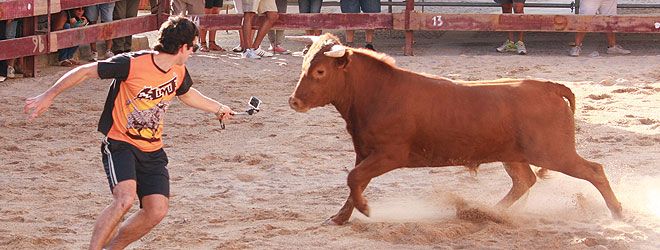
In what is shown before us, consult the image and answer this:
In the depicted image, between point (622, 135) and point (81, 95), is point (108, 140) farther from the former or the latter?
point (81, 95)

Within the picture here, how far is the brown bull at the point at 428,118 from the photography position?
7.75 m

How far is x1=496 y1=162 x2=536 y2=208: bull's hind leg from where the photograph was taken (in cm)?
828

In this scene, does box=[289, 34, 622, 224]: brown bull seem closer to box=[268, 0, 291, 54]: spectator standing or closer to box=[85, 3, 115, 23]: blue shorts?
box=[85, 3, 115, 23]: blue shorts

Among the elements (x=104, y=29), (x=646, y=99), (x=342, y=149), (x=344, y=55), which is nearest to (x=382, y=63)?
(x=344, y=55)

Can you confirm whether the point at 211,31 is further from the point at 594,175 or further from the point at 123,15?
the point at 594,175

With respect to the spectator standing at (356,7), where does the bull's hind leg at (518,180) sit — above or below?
below

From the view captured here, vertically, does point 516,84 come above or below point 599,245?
above

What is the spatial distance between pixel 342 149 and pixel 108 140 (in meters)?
4.21

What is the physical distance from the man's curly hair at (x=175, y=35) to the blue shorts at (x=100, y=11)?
9163 millimetres

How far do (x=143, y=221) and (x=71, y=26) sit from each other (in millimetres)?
9107

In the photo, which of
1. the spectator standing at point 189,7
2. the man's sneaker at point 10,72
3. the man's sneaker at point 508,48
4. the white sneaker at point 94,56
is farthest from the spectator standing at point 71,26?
the man's sneaker at point 508,48

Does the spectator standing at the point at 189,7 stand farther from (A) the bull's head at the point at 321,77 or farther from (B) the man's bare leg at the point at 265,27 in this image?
(A) the bull's head at the point at 321,77

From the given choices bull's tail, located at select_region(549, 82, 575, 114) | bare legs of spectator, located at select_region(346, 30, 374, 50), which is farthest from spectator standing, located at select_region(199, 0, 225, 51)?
bull's tail, located at select_region(549, 82, 575, 114)

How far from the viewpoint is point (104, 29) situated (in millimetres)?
15266
